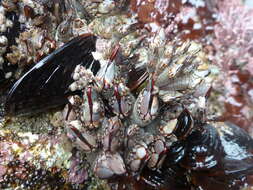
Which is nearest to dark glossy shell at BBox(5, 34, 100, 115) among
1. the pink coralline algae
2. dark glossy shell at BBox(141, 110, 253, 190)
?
dark glossy shell at BBox(141, 110, 253, 190)

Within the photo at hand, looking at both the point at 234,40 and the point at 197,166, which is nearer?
the point at 197,166

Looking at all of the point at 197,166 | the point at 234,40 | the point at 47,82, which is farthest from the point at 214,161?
the point at 234,40

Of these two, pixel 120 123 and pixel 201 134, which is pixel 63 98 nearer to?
pixel 120 123

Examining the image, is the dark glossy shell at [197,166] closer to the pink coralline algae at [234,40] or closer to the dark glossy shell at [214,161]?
the dark glossy shell at [214,161]

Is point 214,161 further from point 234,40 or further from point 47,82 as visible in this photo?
point 234,40

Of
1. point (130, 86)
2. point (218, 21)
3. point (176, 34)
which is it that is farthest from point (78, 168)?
point (218, 21)

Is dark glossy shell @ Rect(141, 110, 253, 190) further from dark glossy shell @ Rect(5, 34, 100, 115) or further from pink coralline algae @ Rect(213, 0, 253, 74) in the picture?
pink coralline algae @ Rect(213, 0, 253, 74)

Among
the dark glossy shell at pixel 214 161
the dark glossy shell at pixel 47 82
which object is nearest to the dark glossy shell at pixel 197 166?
the dark glossy shell at pixel 214 161

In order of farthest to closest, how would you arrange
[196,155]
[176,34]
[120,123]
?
1. [176,34]
2. [196,155]
3. [120,123]
